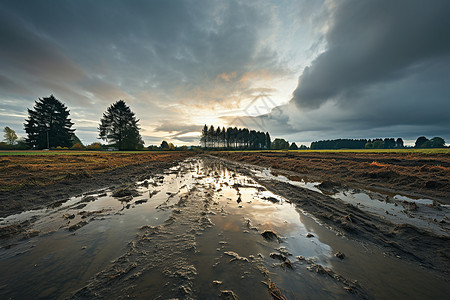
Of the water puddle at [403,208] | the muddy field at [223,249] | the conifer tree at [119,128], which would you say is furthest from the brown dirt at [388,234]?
the conifer tree at [119,128]

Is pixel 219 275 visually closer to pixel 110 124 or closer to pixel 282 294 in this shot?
pixel 282 294

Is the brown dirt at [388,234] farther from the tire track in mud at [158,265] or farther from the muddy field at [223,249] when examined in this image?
the tire track in mud at [158,265]

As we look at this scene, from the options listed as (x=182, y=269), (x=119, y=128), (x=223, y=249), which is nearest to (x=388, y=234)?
(x=223, y=249)

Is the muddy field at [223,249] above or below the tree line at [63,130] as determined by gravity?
below

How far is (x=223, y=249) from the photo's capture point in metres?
3.33

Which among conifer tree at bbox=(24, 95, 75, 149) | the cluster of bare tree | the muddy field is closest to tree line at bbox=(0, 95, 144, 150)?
conifer tree at bbox=(24, 95, 75, 149)

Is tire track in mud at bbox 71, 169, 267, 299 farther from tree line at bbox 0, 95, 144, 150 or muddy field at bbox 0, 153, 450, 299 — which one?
tree line at bbox 0, 95, 144, 150

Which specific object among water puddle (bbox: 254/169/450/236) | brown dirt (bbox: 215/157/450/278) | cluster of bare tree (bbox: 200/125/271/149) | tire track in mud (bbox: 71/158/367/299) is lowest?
water puddle (bbox: 254/169/450/236)

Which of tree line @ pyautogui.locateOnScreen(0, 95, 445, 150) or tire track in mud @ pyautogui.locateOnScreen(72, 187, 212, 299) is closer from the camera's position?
tire track in mud @ pyautogui.locateOnScreen(72, 187, 212, 299)

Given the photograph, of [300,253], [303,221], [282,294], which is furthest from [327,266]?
[303,221]

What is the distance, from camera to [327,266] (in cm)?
289

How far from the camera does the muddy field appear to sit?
2.32 metres

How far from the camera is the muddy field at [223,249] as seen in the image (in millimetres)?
2318

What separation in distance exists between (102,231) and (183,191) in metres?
3.90
